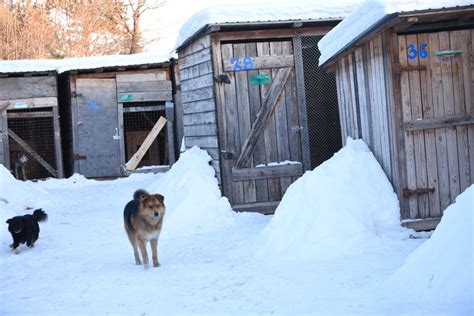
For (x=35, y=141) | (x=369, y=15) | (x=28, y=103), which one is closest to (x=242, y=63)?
(x=369, y=15)

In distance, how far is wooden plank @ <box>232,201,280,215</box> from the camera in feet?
37.9

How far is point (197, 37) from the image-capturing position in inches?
475

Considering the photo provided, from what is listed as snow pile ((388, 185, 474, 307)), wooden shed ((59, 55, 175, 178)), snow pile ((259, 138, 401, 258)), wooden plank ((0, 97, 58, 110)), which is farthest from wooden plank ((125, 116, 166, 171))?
snow pile ((388, 185, 474, 307))

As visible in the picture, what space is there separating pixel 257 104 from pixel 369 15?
3881mm

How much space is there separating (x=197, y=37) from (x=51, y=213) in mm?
4671

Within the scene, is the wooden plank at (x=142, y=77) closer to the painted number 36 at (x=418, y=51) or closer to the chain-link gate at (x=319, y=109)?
the chain-link gate at (x=319, y=109)

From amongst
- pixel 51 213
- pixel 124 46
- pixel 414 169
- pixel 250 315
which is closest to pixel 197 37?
pixel 51 213

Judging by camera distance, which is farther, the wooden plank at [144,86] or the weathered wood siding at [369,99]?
the wooden plank at [144,86]

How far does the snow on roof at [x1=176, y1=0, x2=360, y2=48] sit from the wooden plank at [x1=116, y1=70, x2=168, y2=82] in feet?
24.3

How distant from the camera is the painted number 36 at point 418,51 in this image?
8.41 metres

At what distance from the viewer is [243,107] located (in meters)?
11.6

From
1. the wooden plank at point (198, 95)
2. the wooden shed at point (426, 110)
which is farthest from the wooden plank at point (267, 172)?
the wooden shed at point (426, 110)

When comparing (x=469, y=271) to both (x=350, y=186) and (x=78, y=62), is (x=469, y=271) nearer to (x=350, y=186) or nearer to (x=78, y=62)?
(x=350, y=186)

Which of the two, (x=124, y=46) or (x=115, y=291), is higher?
(x=124, y=46)
